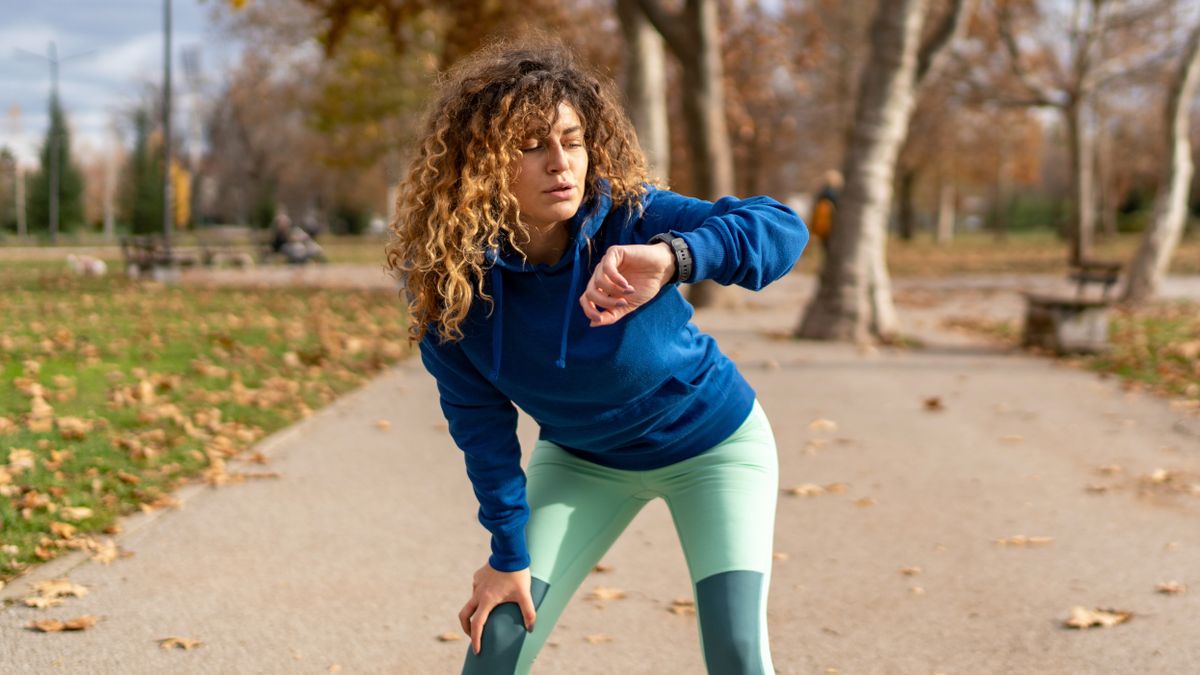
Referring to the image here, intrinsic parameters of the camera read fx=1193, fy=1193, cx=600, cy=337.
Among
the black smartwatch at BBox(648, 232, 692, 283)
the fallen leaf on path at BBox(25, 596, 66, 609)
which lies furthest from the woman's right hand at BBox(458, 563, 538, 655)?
the fallen leaf on path at BBox(25, 596, 66, 609)

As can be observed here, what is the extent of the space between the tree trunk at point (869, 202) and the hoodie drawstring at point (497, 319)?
11118mm

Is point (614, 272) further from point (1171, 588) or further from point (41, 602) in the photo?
point (1171, 588)

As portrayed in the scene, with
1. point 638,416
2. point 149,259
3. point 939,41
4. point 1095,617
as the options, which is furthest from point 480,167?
point 149,259

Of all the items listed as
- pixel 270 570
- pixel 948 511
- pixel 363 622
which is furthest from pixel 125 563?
pixel 948 511

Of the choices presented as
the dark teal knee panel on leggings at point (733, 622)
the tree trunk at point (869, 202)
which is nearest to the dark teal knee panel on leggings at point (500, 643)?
the dark teal knee panel on leggings at point (733, 622)

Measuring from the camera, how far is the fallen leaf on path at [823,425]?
8.31 m

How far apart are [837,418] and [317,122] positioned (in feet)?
103

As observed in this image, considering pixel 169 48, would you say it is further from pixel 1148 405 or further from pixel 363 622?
pixel 363 622

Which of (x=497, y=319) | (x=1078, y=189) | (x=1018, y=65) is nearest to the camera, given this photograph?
(x=497, y=319)

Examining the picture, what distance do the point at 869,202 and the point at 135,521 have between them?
9609 mm

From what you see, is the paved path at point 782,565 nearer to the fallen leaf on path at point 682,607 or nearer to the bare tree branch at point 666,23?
the fallen leaf on path at point 682,607

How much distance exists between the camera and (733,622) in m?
2.52

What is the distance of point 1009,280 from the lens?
1064 inches

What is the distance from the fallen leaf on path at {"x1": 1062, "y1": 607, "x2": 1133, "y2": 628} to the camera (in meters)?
4.33
